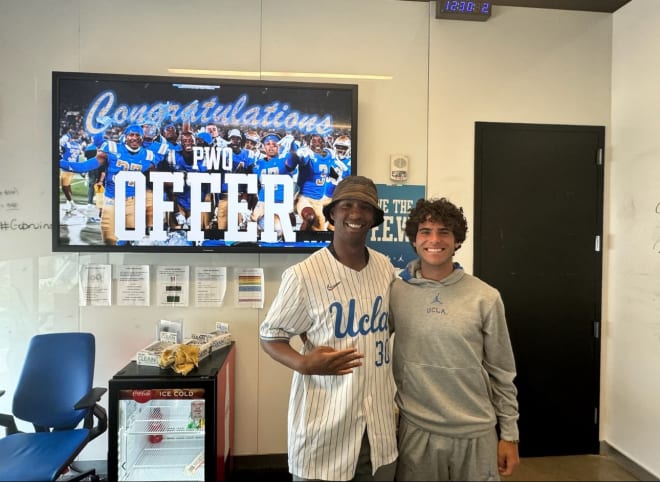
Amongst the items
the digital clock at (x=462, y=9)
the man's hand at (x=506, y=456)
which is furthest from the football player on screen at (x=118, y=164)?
the man's hand at (x=506, y=456)

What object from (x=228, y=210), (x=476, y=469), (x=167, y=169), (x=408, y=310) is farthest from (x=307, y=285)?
(x=167, y=169)

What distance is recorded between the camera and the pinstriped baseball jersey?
4.01 ft

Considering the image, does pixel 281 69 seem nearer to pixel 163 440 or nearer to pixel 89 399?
pixel 89 399

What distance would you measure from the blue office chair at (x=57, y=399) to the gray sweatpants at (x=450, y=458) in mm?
1680

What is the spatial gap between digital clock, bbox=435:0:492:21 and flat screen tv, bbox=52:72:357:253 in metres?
0.84

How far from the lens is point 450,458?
1271mm

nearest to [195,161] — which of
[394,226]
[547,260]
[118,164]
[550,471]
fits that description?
[118,164]

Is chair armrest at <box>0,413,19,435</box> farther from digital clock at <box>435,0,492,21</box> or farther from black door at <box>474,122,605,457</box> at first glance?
digital clock at <box>435,0,492,21</box>

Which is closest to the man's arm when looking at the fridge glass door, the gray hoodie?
the gray hoodie

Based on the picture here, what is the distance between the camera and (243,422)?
8.21 ft

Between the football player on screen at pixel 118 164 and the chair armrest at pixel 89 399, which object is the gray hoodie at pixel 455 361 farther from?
the football player on screen at pixel 118 164

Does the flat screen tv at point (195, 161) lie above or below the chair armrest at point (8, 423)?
above

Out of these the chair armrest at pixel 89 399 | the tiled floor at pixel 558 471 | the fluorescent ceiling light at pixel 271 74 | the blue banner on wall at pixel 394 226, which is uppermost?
the fluorescent ceiling light at pixel 271 74

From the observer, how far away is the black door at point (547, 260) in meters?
2.61
